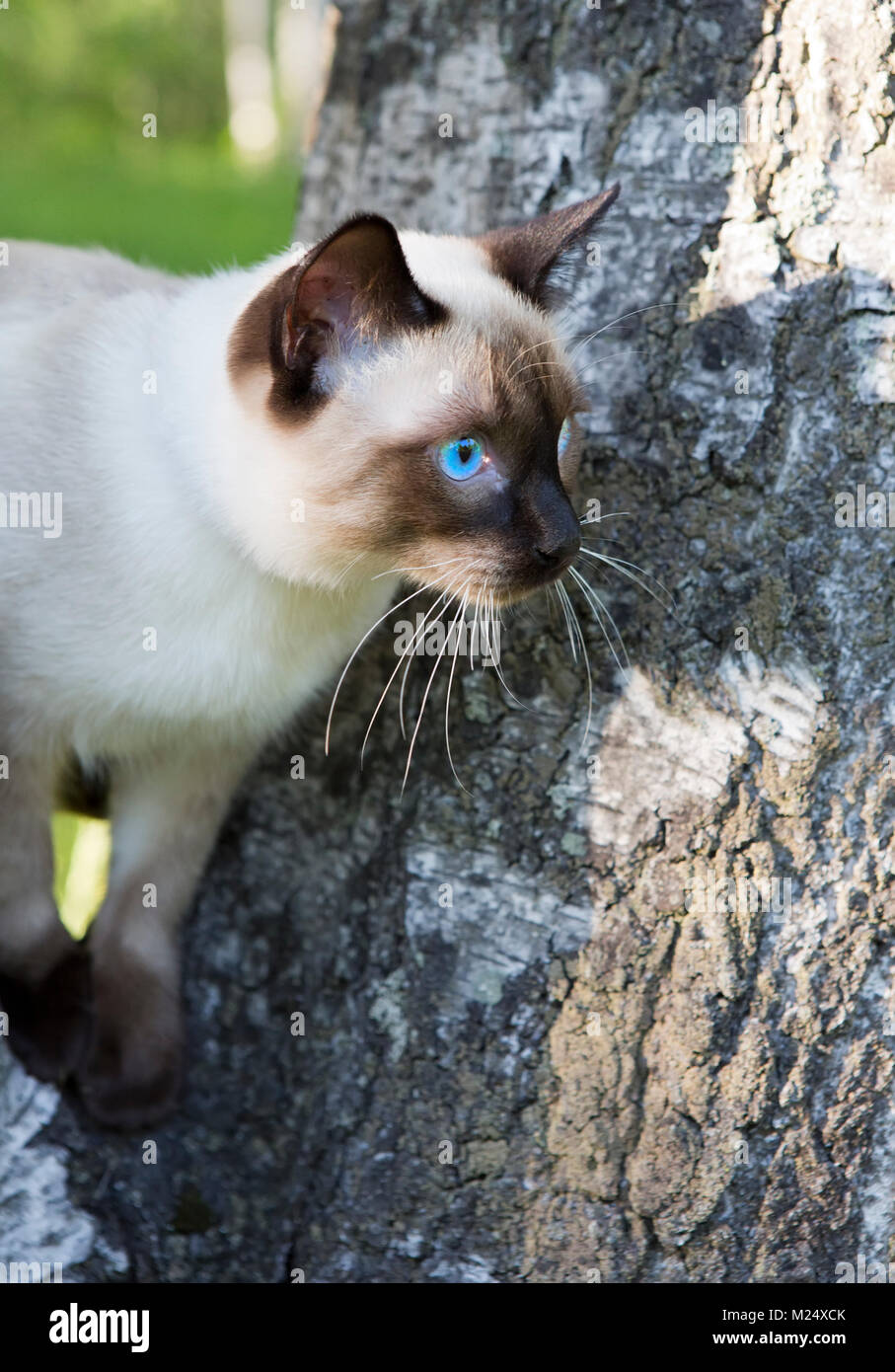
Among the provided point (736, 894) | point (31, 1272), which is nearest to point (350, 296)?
point (736, 894)

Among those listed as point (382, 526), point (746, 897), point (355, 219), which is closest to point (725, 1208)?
point (746, 897)

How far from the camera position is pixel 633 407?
196 cm

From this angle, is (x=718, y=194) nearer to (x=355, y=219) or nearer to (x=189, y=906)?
(x=355, y=219)

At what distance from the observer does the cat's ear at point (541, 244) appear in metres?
1.81

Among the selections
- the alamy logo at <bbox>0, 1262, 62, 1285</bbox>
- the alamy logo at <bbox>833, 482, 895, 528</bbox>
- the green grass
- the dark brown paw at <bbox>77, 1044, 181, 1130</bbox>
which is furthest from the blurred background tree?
the alamy logo at <bbox>0, 1262, 62, 1285</bbox>

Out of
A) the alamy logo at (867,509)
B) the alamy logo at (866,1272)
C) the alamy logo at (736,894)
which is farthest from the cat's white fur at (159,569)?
the alamy logo at (866,1272)

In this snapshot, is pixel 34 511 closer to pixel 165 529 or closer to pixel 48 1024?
pixel 165 529

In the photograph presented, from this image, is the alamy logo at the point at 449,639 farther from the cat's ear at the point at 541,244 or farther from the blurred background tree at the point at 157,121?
the blurred background tree at the point at 157,121

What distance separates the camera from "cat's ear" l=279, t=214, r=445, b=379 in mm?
1616

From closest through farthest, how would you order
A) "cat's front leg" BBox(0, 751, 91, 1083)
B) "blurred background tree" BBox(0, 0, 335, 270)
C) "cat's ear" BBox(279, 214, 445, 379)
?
1. "cat's ear" BBox(279, 214, 445, 379)
2. "cat's front leg" BBox(0, 751, 91, 1083)
3. "blurred background tree" BBox(0, 0, 335, 270)

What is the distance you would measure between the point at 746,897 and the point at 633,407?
747 mm

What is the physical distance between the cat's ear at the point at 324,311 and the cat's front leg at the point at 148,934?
0.76 meters

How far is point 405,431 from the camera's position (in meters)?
1.77
